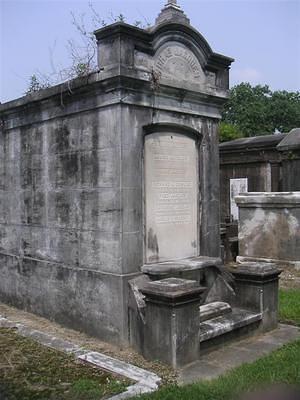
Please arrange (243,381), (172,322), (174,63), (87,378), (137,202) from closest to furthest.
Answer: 1. (243,381)
2. (87,378)
3. (172,322)
4. (137,202)
5. (174,63)

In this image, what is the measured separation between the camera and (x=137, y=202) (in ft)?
18.1

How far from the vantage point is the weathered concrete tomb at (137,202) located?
5.29m

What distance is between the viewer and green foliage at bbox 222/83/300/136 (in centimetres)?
5000

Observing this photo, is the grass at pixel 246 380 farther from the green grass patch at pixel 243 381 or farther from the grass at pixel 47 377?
the grass at pixel 47 377

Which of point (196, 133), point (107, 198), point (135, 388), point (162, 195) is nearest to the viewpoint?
point (135, 388)

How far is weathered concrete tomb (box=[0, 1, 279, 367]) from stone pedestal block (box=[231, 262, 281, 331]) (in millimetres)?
16

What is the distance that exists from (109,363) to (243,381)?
1.36 meters

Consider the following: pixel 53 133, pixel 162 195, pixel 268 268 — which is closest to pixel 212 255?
pixel 268 268

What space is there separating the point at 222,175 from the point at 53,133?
10.6 meters

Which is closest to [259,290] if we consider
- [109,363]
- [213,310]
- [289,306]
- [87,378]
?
[213,310]

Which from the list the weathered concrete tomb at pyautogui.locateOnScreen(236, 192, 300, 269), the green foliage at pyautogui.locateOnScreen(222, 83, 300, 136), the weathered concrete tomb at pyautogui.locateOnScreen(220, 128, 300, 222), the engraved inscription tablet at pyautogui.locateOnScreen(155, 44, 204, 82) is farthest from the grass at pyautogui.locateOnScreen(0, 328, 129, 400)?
the green foliage at pyautogui.locateOnScreen(222, 83, 300, 136)

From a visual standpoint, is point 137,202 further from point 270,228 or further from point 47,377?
point 270,228

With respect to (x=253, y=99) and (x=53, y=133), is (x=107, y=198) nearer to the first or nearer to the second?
(x=53, y=133)

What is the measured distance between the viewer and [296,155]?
1240 cm
